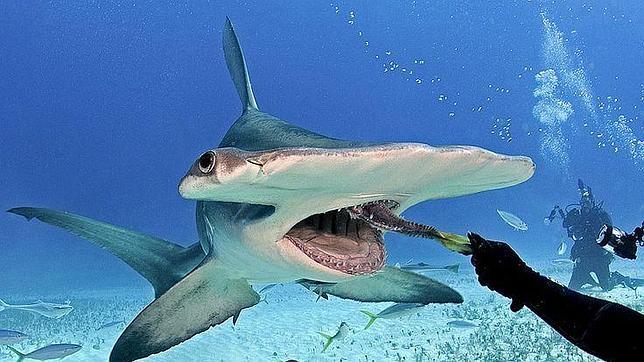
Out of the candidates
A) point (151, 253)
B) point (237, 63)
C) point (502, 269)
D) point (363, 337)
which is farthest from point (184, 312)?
point (363, 337)

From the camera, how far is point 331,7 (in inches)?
3477

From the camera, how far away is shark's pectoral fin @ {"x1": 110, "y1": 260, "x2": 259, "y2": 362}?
345cm

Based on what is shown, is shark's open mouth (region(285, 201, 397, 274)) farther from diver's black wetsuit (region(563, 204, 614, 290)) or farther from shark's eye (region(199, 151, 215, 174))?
diver's black wetsuit (region(563, 204, 614, 290))

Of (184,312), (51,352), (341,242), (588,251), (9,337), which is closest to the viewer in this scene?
(341,242)

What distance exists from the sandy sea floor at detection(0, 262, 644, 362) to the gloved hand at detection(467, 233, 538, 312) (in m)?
6.43

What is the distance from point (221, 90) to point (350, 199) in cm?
11013

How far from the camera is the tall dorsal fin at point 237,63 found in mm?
4715

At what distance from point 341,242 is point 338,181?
2.56ft

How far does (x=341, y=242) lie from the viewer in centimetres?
281

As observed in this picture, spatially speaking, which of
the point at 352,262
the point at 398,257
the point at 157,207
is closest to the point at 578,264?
the point at 352,262

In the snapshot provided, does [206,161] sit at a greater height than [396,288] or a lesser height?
greater

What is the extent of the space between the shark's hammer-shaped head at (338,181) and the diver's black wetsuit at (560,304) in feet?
1.11

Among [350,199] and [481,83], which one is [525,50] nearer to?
[481,83]

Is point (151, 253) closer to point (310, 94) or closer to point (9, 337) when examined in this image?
point (9, 337)
